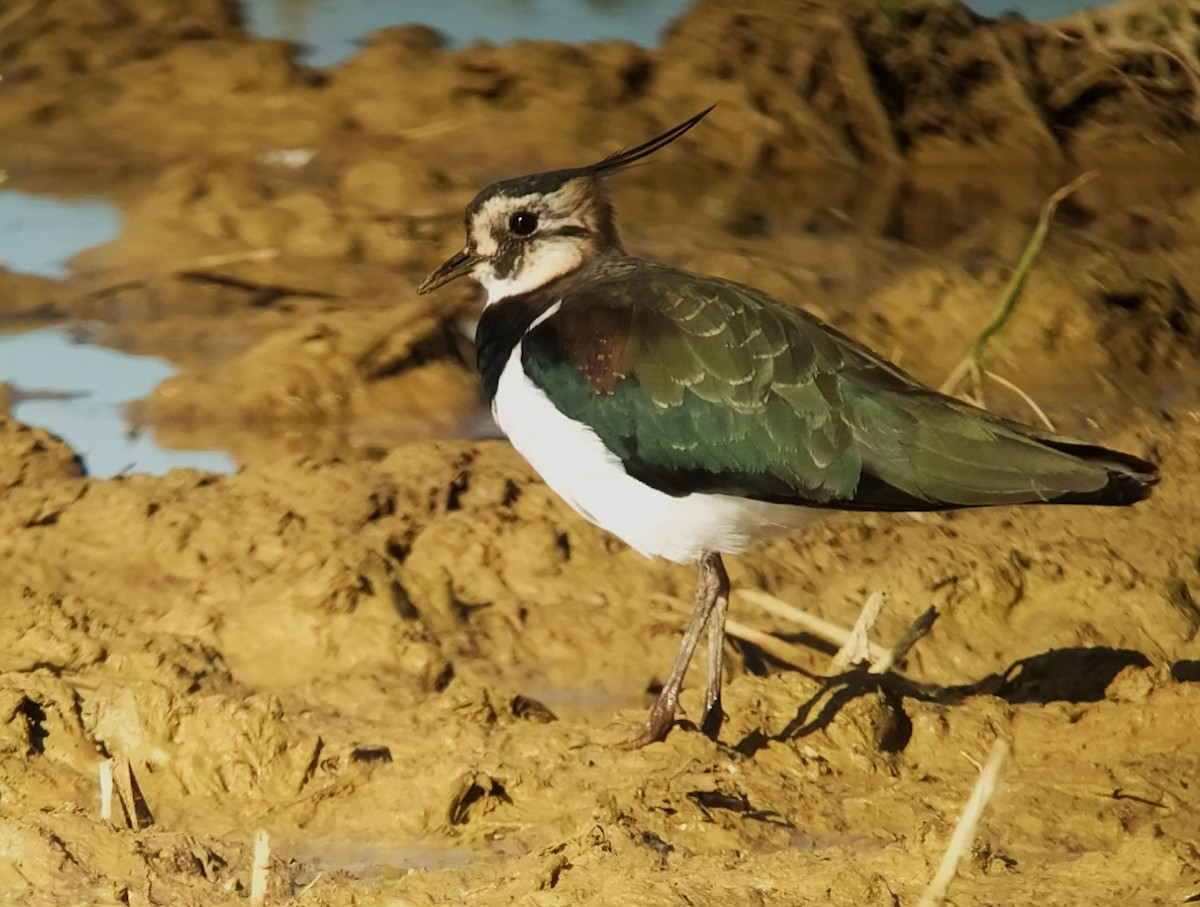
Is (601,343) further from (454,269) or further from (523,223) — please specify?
(454,269)

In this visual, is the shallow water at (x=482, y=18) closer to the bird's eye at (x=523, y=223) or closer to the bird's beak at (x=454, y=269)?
the bird's beak at (x=454, y=269)

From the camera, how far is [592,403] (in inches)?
205

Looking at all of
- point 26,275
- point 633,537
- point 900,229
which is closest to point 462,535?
point 633,537

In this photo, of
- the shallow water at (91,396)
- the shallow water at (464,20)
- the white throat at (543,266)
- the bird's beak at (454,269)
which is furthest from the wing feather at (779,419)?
the shallow water at (464,20)

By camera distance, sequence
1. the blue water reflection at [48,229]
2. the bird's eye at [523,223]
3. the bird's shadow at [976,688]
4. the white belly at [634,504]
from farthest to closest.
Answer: the blue water reflection at [48,229]
the bird's eye at [523,223]
the bird's shadow at [976,688]
the white belly at [634,504]

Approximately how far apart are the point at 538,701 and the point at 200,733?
44.7 inches

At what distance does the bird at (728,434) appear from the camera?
16.6 ft

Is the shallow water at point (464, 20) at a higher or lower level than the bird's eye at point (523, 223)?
lower

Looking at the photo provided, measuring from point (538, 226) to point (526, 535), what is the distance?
109cm

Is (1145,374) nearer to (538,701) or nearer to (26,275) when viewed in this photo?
(538,701)

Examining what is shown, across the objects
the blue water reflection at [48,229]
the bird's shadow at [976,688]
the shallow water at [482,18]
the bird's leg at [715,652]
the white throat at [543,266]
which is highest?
the white throat at [543,266]

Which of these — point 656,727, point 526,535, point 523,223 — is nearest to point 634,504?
point 656,727

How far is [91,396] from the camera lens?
787 cm

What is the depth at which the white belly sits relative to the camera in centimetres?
519
